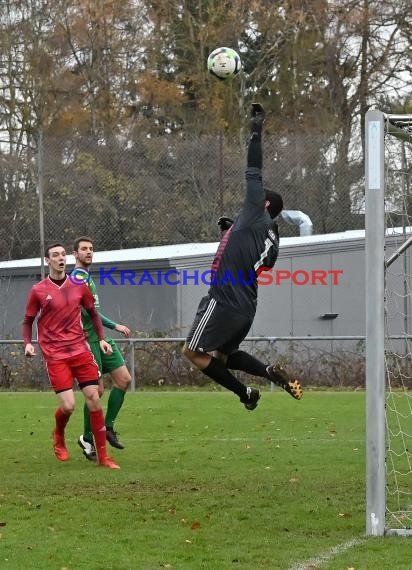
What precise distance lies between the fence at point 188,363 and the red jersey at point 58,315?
9109 millimetres

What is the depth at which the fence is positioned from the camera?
63.3ft

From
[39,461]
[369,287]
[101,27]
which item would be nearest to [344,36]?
[101,27]

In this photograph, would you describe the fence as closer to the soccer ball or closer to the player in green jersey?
the player in green jersey

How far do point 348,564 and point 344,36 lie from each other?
2559 cm

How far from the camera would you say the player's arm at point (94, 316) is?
9.90 meters

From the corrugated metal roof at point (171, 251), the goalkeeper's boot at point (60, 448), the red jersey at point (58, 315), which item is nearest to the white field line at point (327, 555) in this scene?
the red jersey at point (58, 315)

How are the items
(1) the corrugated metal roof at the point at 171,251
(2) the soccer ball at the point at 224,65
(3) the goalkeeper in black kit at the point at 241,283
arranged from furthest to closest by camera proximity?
(1) the corrugated metal roof at the point at 171,251, (2) the soccer ball at the point at 224,65, (3) the goalkeeper in black kit at the point at 241,283

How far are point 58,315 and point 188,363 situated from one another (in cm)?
984

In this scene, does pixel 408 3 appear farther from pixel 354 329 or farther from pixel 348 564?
pixel 348 564

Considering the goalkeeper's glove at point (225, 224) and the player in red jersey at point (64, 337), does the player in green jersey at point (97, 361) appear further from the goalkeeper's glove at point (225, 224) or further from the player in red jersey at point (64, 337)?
the goalkeeper's glove at point (225, 224)

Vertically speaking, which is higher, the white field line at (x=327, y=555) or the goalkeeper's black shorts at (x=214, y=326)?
the goalkeeper's black shorts at (x=214, y=326)

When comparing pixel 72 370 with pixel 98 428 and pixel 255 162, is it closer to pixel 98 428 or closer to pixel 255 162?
pixel 98 428

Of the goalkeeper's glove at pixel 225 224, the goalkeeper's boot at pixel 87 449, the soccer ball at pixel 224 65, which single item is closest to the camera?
the goalkeeper's glove at pixel 225 224

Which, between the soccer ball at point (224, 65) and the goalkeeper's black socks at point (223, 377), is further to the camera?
the soccer ball at point (224, 65)
